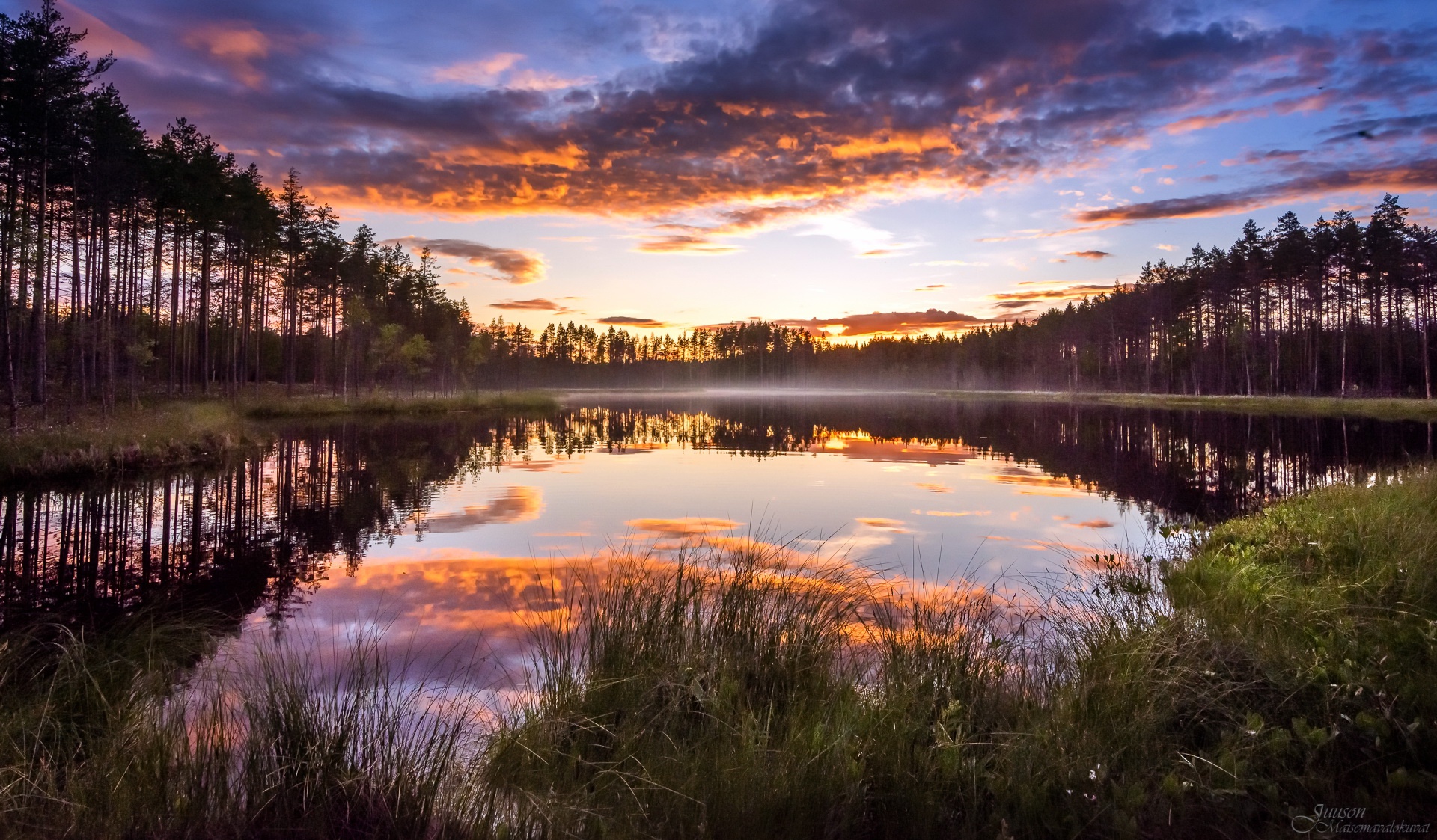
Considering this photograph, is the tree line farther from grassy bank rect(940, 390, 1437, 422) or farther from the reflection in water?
grassy bank rect(940, 390, 1437, 422)

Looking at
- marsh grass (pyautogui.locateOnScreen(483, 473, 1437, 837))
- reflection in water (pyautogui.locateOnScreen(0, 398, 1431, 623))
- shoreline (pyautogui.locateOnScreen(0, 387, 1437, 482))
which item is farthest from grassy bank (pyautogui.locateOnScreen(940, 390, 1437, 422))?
marsh grass (pyautogui.locateOnScreen(483, 473, 1437, 837))

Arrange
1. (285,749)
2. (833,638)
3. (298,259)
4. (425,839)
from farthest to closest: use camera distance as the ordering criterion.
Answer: (298,259) → (833,638) → (285,749) → (425,839)

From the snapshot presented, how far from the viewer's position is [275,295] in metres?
73.4

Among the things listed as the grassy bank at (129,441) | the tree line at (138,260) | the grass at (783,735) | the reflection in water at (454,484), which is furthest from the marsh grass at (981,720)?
the tree line at (138,260)

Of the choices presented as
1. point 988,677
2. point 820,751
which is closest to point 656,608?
point 820,751

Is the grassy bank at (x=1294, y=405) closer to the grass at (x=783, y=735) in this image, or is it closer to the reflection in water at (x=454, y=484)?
the reflection in water at (x=454, y=484)

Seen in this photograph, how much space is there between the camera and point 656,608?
6.27 m

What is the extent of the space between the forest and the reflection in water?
13172mm

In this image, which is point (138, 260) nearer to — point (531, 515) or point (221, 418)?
point (221, 418)

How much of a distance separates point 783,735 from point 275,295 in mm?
83363

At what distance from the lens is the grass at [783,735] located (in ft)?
12.8

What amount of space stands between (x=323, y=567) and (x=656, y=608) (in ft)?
26.3

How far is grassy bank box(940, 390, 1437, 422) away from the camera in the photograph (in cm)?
4781

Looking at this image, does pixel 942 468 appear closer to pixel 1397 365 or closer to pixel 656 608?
pixel 656 608
